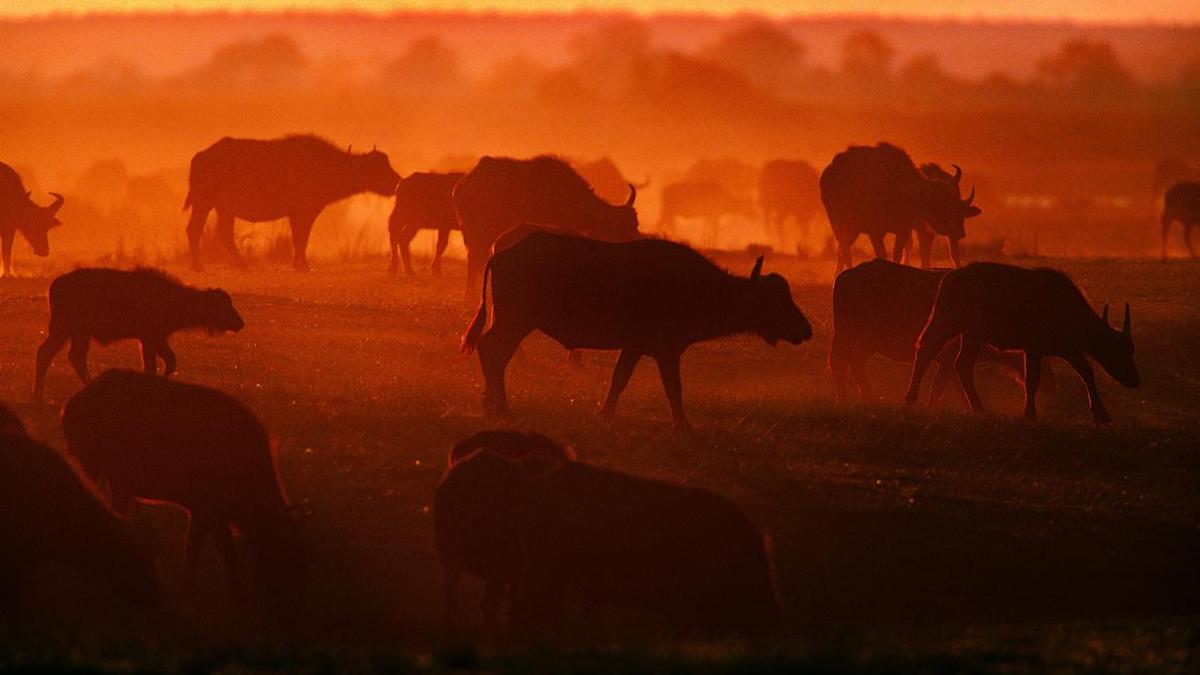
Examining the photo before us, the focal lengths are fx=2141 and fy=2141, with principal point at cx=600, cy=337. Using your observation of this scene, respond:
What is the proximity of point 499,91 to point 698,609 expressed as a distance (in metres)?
117

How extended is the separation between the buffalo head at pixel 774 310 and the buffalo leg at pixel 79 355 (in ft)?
16.9

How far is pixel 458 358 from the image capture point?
20.0 m

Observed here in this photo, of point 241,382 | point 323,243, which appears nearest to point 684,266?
point 241,382

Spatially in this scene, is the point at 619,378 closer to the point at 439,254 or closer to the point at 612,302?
the point at 612,302

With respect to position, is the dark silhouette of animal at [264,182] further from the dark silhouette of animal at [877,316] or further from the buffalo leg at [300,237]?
the dark silhouette of animal at [877,316]

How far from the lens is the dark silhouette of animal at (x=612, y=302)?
16.1 metres

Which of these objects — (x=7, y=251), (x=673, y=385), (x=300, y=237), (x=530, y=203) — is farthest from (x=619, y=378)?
(x=300, y=237)

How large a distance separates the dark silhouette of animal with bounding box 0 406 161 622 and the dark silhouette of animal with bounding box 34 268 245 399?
454 centimetres

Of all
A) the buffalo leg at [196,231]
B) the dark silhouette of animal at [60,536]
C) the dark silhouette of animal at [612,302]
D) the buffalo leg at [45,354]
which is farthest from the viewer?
the buffalo leg at [196,231]

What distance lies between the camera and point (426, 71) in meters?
142

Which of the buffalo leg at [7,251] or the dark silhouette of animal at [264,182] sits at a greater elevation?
the dark silhouette of animal at [264,182]

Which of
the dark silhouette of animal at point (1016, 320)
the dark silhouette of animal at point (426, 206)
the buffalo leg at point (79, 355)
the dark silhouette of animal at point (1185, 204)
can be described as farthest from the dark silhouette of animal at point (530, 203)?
the dark silhouette of animal at point (1185, 204)

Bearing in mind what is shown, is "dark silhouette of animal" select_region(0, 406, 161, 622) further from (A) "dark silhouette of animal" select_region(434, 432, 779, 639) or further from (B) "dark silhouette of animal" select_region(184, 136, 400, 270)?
(B) "dark silhouette of animal" select_region(184, 136, 400, 270)

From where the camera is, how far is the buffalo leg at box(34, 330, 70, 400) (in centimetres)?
1639
